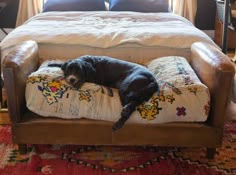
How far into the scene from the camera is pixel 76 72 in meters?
1.96

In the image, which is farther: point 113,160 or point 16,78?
point 113,160

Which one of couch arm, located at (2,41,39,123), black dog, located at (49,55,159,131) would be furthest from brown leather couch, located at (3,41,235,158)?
black dog, located at (49,55,159,131)

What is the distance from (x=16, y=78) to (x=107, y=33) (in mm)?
1011

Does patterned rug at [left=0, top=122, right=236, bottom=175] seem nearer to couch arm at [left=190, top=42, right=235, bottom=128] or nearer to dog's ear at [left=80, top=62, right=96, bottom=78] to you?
couch arm at [left=190, top=42, right=235, bottom=128]

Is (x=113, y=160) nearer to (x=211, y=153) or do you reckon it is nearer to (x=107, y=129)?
(x=107, y=129)

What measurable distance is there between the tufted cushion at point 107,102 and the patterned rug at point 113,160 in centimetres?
27

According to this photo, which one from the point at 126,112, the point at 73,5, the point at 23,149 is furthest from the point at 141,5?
the point at 23,149

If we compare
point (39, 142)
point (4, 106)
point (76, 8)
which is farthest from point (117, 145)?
point (76, 8)

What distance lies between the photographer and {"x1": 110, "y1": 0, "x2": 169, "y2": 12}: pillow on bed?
390cm

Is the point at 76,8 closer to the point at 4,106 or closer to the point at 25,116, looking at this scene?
the point at 4,106

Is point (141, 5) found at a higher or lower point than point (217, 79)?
higher

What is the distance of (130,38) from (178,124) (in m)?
0.92

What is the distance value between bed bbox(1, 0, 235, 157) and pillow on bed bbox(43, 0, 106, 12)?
3.21ft

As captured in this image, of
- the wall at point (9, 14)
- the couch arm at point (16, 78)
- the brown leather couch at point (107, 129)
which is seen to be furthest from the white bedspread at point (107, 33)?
the wall at point (9, 14)
